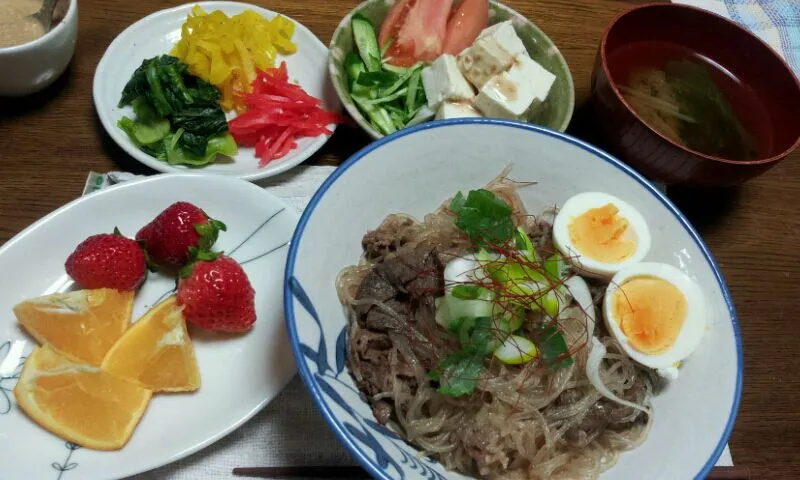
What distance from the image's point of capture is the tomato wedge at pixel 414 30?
82.4 inches

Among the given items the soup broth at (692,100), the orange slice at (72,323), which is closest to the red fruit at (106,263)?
the orange slice at (72,323)

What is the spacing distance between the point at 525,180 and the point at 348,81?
765 millimetres

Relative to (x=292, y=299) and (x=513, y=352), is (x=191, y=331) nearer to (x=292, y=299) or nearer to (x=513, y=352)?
(x=292, y=299)

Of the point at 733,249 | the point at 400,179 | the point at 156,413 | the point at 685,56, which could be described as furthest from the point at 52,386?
the point at 685,56

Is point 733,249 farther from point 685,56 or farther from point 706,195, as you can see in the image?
point 685,56

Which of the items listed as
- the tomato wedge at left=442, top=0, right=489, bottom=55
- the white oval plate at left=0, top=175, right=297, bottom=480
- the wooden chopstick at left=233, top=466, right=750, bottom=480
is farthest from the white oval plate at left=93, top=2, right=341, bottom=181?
the wooden chopstick at left=233, top=466, right=750, bottom=480

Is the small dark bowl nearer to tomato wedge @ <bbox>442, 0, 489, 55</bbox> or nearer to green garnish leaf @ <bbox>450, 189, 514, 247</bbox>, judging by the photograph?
tomato wedge @ <bbox>442, 0, 489, 55</bbox>

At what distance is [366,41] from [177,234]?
97 cm

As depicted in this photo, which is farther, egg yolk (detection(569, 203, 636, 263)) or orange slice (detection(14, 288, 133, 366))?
egg yolk (detection(569, 203, 636, 263))

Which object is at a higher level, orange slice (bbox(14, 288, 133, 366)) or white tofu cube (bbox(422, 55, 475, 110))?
white tofu cube (bbox(422, 55, 475, 110))

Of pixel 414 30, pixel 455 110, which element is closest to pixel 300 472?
pixel 455 110

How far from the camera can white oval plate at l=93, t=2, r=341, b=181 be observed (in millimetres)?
1798

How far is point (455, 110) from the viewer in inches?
73.2

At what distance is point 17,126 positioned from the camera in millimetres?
1815
